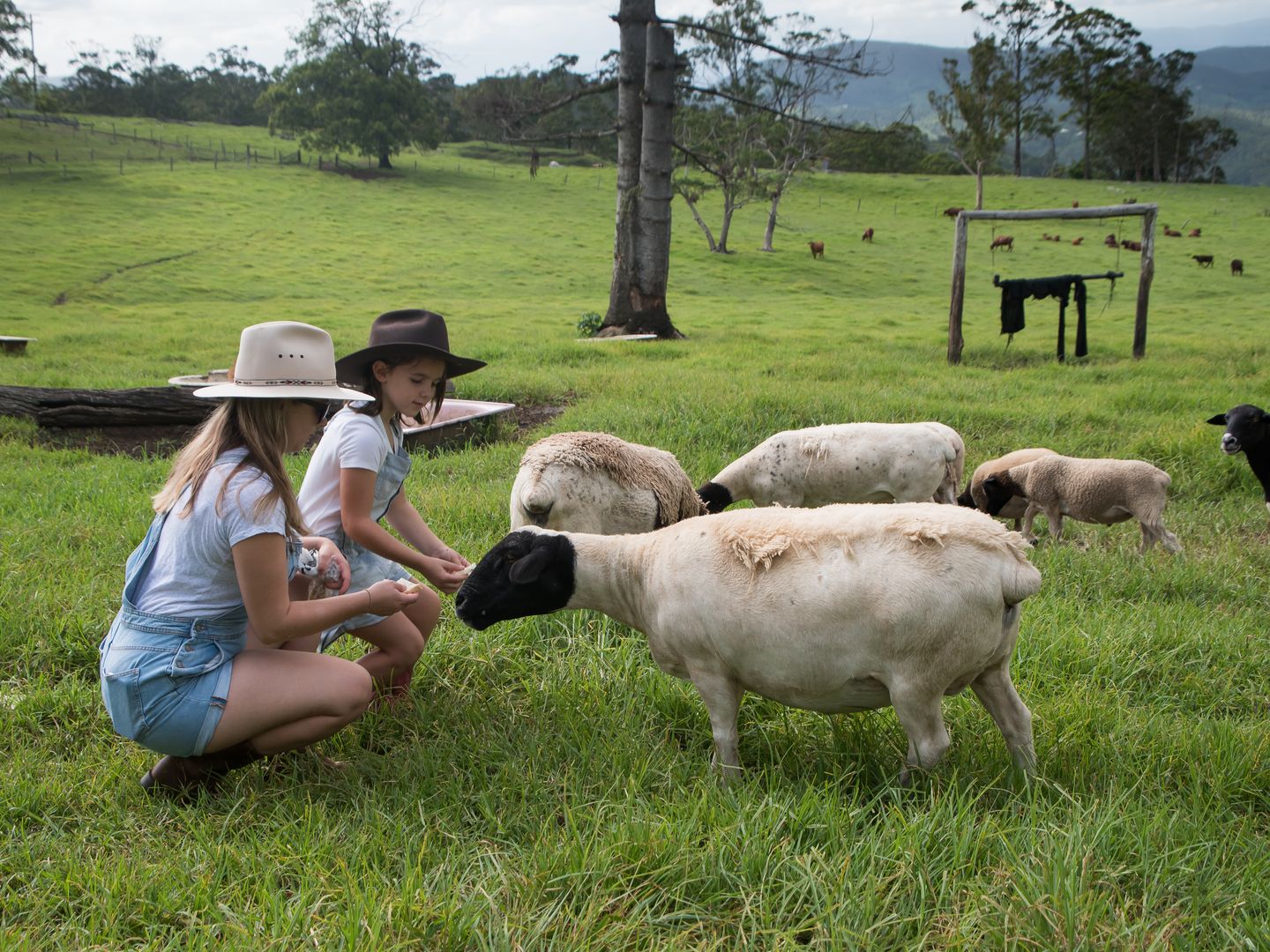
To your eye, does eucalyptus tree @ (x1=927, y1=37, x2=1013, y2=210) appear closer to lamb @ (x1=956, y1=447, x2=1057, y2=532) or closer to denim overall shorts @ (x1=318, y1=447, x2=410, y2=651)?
lamb @ (x1=956, y1=447, x2=1057, y2=532)

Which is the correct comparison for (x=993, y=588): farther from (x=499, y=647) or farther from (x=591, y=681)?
(x=499, y=647)

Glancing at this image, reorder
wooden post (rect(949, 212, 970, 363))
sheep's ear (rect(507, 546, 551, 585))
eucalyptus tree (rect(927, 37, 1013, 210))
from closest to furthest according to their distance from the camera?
1. sheep's ear (rect(507, 546, 551, 585))
2. wooden post (rect(949, 212, 970, 363))
3. eucalyptus tree (rect(927, 37, 1013, 210))

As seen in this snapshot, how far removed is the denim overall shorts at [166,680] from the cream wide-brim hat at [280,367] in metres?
0.74

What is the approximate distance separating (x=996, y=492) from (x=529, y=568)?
499cm

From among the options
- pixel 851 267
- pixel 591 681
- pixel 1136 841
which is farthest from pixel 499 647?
pixel 851 267

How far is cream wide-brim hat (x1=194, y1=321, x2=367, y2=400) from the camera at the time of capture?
322cm

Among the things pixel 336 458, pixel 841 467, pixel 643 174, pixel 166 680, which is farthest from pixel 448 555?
pixel 643 174

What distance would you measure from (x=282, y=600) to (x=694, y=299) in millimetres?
26478

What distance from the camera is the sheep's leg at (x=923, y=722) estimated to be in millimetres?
3059

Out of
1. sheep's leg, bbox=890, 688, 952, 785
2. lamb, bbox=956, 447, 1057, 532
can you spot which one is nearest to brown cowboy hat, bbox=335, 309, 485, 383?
sheep's leg, bbox=890, 688, 952, 785

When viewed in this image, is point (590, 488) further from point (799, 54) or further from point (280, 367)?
point (799, 54)

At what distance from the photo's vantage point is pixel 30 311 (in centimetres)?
2270

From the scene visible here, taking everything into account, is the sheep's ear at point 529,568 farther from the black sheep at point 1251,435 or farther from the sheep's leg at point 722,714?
the black sheep at point 1251,435

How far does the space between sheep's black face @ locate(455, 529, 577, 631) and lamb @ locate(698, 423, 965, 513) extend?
3.23 meters
